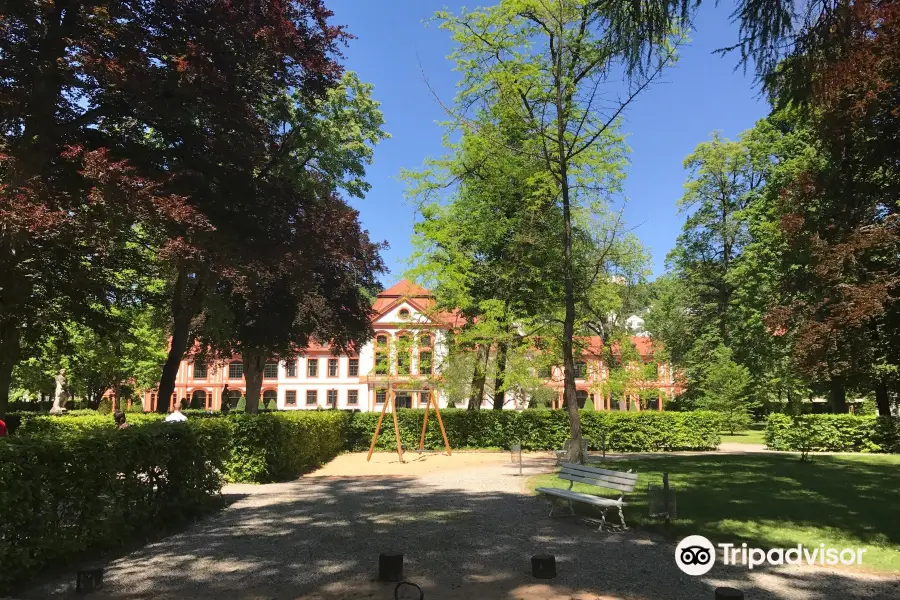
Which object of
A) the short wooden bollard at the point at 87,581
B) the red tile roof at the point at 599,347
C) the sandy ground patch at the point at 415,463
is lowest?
the sandy ground patch at the point at 415,463

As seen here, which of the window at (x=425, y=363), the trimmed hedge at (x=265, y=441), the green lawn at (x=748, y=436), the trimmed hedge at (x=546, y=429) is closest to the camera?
the trimmed hedge at (x=265, y=441)

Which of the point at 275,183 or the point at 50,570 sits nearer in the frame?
the point at 50,570

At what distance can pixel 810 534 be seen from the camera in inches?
301

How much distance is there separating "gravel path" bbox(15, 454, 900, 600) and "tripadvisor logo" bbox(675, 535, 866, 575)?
0.19 meters

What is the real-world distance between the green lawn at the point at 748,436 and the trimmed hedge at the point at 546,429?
4.69 meters

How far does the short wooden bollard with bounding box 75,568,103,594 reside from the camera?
5211 mm

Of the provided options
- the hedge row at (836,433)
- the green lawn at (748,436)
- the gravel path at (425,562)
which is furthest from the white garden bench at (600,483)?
the green lawn at (748,436)

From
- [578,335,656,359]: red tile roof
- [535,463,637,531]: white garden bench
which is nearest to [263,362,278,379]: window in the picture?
[578,335,656,359]: red tile roof

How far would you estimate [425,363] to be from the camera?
2517 centimetres

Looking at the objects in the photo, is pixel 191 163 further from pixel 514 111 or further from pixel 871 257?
pixel 871 257

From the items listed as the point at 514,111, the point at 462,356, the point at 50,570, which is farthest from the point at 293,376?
the point at 50,570

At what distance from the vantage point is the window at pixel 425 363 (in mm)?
25312

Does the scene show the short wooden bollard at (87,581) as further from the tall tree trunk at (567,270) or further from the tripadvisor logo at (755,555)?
the tall tree trunk at (567,270)

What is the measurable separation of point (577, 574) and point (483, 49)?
1323 centimetres
